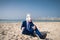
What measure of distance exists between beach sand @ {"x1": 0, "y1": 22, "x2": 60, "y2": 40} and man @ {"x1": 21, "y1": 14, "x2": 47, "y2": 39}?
0.05m

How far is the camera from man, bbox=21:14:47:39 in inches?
50.8

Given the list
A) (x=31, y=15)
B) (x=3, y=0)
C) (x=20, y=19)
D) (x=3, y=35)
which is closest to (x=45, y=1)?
(x=31, y=15)

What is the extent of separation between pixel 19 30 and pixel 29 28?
0.13 m

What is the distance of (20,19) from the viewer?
1312 millimetres

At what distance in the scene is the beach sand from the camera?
1285 mm

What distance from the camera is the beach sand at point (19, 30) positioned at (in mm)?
1285

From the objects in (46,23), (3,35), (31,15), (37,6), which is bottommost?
(3,35)

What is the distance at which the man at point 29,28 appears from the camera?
129 cm

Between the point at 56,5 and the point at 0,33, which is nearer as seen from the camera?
the point at 0,33

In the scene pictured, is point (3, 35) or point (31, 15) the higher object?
point (31, 15)

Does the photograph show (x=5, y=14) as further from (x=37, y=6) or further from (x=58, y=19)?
(x=58, y=19)

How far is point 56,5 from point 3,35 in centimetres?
73

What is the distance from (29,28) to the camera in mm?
1298

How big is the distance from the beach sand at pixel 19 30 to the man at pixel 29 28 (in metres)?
0.05
